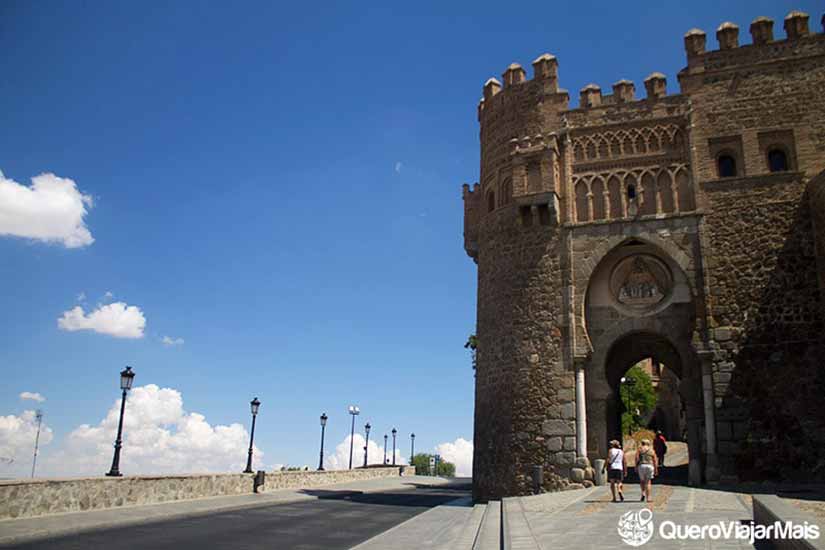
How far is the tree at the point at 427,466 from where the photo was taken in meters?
46.7

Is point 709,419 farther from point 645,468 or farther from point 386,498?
point 386,498

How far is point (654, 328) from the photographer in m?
17.5

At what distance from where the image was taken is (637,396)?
36.6m

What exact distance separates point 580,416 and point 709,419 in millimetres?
3086

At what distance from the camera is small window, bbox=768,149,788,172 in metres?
17.4

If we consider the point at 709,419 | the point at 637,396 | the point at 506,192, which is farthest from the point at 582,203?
the point at 637,396

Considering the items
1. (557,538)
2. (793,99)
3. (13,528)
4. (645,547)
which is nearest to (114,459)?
(13,528)

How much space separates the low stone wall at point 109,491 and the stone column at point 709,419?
1303 centimetres

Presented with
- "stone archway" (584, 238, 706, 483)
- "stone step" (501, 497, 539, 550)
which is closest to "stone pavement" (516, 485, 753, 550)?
"stone step" (501, 497, 539, 550)

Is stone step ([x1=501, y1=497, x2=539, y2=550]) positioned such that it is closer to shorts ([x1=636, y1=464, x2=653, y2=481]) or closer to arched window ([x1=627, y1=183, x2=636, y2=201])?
shorts ([x1=636, y1=464, x2=653, y2=481])

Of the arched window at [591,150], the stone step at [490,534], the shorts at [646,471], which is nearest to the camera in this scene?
the stone step at [490,534]

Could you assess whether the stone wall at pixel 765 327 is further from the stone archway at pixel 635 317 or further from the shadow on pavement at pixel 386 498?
the shadow on pavement at pixel 386 498

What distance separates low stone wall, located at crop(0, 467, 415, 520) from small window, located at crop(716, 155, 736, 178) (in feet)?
53.9

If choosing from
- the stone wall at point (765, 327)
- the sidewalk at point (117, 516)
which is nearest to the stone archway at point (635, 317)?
the stone wall at point (765, 327)
